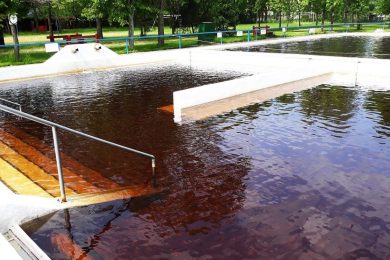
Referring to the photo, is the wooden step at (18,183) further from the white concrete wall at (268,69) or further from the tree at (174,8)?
the tree at (174,8)

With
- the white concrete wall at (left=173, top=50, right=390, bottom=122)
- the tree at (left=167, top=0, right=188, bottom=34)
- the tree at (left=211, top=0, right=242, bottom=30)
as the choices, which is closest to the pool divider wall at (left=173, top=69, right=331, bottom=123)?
the white concrete wall at (left=173, top=50, right=390, bottom=122)

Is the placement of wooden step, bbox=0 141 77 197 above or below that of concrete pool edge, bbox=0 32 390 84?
below

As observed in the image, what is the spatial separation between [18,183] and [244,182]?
3.85 m

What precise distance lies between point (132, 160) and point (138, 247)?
3.24 metres

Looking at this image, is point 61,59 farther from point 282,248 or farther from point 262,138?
point 282,248

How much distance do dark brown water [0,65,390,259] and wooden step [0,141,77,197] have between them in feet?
2.57

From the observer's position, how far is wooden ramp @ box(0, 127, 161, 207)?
6406 mm

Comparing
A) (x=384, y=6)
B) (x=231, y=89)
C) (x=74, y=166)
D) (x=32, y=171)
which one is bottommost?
(x=74, y=166)

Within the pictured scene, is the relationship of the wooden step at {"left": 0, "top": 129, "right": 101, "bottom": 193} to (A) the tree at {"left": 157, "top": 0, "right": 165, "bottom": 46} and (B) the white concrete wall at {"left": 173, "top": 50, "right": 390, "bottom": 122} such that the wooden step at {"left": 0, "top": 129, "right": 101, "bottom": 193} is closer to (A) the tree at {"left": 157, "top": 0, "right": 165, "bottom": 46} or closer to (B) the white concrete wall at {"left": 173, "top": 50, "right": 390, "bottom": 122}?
(B) the white concrete wall at {"left": 173, "top": 50, "right": 390, "bottom": 122}

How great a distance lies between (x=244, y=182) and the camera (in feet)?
23.6

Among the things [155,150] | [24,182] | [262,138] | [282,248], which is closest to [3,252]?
[24,182]

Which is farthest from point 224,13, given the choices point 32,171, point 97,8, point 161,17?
point 32,171

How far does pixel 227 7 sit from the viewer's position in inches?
1464

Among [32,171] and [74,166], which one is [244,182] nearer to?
[74,166]
